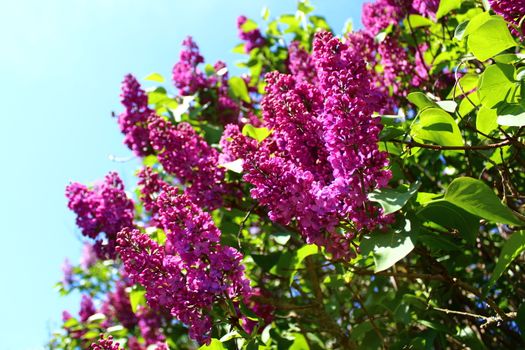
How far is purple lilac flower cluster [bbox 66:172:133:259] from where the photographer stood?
8.39 ft

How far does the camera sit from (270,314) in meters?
2.69

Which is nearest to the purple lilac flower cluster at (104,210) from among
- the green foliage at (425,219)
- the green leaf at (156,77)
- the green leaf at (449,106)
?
the green foliage at (425,219)

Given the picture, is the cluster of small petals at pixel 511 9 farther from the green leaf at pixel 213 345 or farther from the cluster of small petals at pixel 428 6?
the green leaf at pixel 213 345

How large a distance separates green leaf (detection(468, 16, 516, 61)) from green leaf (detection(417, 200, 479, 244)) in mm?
545

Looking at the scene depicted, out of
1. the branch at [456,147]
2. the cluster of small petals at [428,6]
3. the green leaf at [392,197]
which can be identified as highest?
the cluster of small petals at [428,6]

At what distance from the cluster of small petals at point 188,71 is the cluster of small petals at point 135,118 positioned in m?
0.65

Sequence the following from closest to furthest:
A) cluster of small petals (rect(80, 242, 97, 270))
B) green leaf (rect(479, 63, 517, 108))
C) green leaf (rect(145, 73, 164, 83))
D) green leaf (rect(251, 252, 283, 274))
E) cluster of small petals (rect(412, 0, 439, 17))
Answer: green leaf (rect(479, 63, 517, 108)) → green leaf (rect(251, 252, 283, 274)) → cluster of small petals (rect(412, 0, 439, 17)) → green leaf (rect(145, 73, 164, 83)) → cluster of small petals (rect(80, 242, 97, 270))

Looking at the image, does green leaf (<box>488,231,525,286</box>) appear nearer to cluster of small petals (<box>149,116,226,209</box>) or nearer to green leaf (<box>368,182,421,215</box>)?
green leaf (<box>368,182,421,215</box>)

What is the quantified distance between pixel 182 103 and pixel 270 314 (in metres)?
1.51

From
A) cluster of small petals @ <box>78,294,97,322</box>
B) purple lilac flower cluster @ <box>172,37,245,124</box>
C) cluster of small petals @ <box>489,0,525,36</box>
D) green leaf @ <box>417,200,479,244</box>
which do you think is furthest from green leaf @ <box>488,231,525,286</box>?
cluster of small petals @ <box>78,294,97,322</box>

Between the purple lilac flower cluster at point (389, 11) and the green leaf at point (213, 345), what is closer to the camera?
the green leaf at point (213, 345)

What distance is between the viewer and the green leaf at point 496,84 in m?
1.56

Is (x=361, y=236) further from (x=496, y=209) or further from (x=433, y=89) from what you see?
(x=433, y=89)

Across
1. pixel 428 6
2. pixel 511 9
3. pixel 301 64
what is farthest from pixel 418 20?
pixel 511 9
